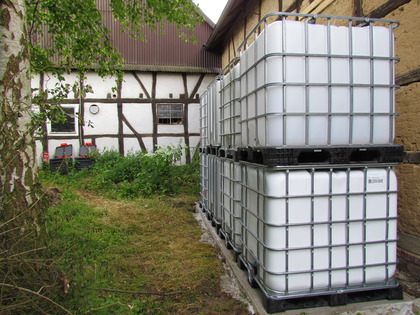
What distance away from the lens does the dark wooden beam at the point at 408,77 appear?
2.62 metres

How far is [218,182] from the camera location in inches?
153

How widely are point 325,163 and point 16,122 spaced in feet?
7.69

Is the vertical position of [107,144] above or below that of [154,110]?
below

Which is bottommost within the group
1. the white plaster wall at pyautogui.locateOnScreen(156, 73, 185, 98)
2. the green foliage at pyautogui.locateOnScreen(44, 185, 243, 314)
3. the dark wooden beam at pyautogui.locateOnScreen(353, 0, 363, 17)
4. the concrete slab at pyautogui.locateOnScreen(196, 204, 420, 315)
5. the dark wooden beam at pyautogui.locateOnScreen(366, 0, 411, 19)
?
the green foliage at pyautogui.locateOnScreen(44, 185, 243, 314)

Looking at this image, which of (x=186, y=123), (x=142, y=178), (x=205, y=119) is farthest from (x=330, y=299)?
(x=186, y=123)

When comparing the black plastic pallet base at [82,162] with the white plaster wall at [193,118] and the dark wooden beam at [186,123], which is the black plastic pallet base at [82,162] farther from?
the white plaster wall at [193,118]

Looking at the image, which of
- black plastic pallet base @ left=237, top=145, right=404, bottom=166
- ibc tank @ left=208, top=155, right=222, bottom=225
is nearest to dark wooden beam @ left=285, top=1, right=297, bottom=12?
ibc tank @ left=208, top=155, right=222, bottom=225

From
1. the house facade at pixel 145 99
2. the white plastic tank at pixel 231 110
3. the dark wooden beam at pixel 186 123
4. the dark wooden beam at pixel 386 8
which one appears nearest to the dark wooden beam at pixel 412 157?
the dark wooden beam at pixel 386 8

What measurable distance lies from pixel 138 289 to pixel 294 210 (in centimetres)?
171

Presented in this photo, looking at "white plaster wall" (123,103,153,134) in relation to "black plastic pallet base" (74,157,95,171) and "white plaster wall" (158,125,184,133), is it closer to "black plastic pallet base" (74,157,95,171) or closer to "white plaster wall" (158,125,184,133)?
"white plaster wall" (158,125,184,133)

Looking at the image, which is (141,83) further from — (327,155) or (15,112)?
(327,155)

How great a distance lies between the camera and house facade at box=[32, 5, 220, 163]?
33.4ft

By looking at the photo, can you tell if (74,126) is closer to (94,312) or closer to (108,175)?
(108,175)

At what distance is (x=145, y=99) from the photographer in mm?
10555
